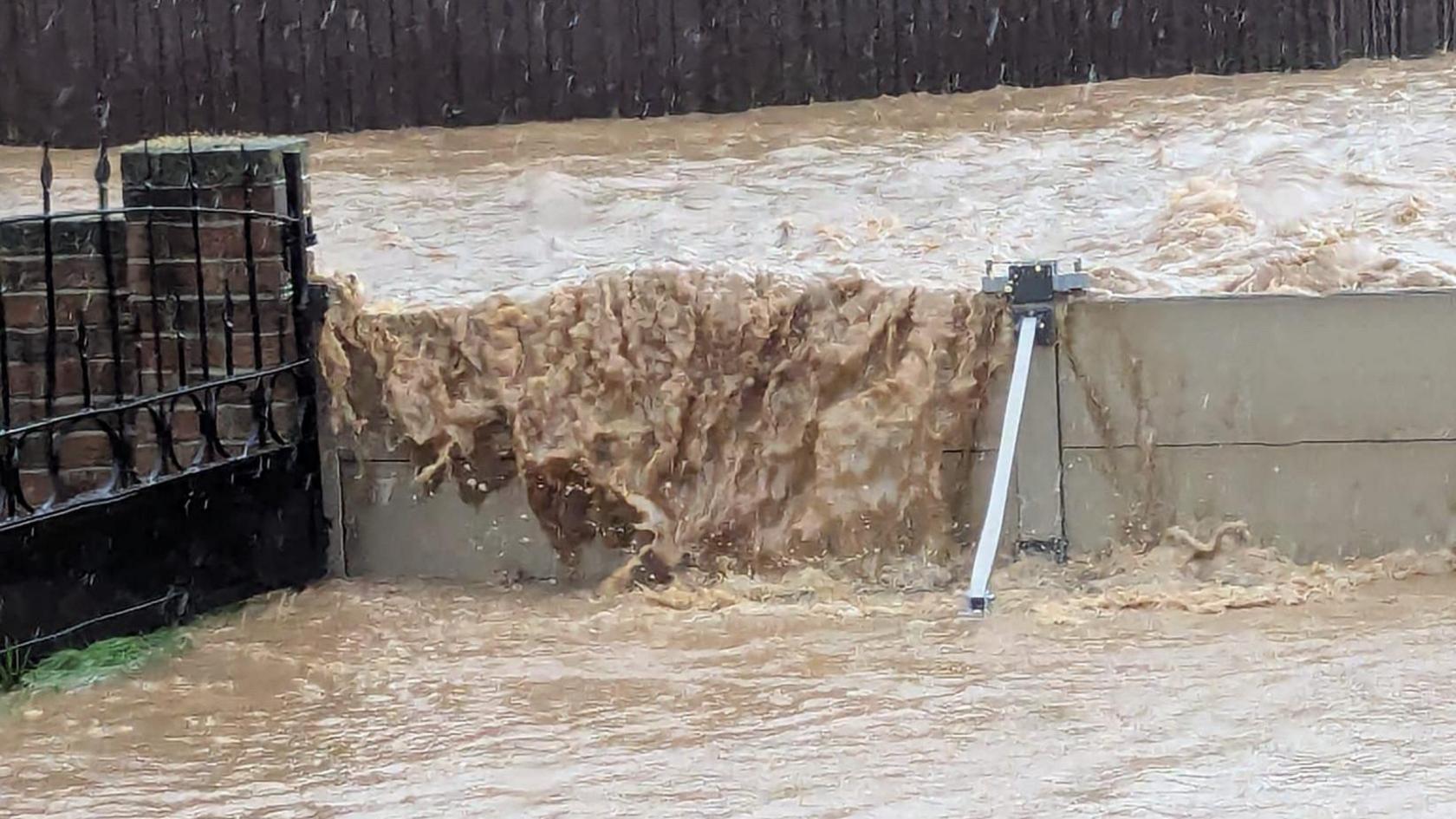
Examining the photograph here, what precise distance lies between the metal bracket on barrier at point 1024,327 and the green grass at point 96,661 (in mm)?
2629

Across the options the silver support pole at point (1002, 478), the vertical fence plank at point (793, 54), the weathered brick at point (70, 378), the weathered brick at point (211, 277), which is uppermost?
the vertical fence plank at point (793, 54)

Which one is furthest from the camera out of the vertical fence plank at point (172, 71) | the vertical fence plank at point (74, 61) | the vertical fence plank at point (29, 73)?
the vertical fence plank at point (29, 73)

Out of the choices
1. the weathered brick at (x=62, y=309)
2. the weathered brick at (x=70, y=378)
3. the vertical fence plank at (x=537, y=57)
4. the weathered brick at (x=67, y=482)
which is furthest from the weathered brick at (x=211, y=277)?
the vertical fence plank at (x=537, y=57)

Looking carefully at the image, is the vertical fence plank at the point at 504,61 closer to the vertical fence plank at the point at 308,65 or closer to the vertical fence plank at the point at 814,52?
Result: the vertical fence plank at the point at 308,65

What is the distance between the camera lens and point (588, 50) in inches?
450

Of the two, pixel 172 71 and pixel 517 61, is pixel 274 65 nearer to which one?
pixel 172 71

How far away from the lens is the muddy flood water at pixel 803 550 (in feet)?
15.2

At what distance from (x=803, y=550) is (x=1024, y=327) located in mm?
1099

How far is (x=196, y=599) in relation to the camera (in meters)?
6.46

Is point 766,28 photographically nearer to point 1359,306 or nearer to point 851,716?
point 1359,306

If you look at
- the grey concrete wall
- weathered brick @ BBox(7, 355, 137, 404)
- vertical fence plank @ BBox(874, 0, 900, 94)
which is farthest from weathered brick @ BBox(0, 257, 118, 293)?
vertical fence plank @ BBox(874, 0, 900, 94)

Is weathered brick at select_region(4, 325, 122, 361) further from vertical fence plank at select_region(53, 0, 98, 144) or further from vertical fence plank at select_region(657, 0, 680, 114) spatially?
vertical fence plank at select_region(53, 0, 98, 144)

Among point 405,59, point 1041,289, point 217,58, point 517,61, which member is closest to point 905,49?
point 517,61

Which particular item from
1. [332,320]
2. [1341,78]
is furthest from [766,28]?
[332,320]
